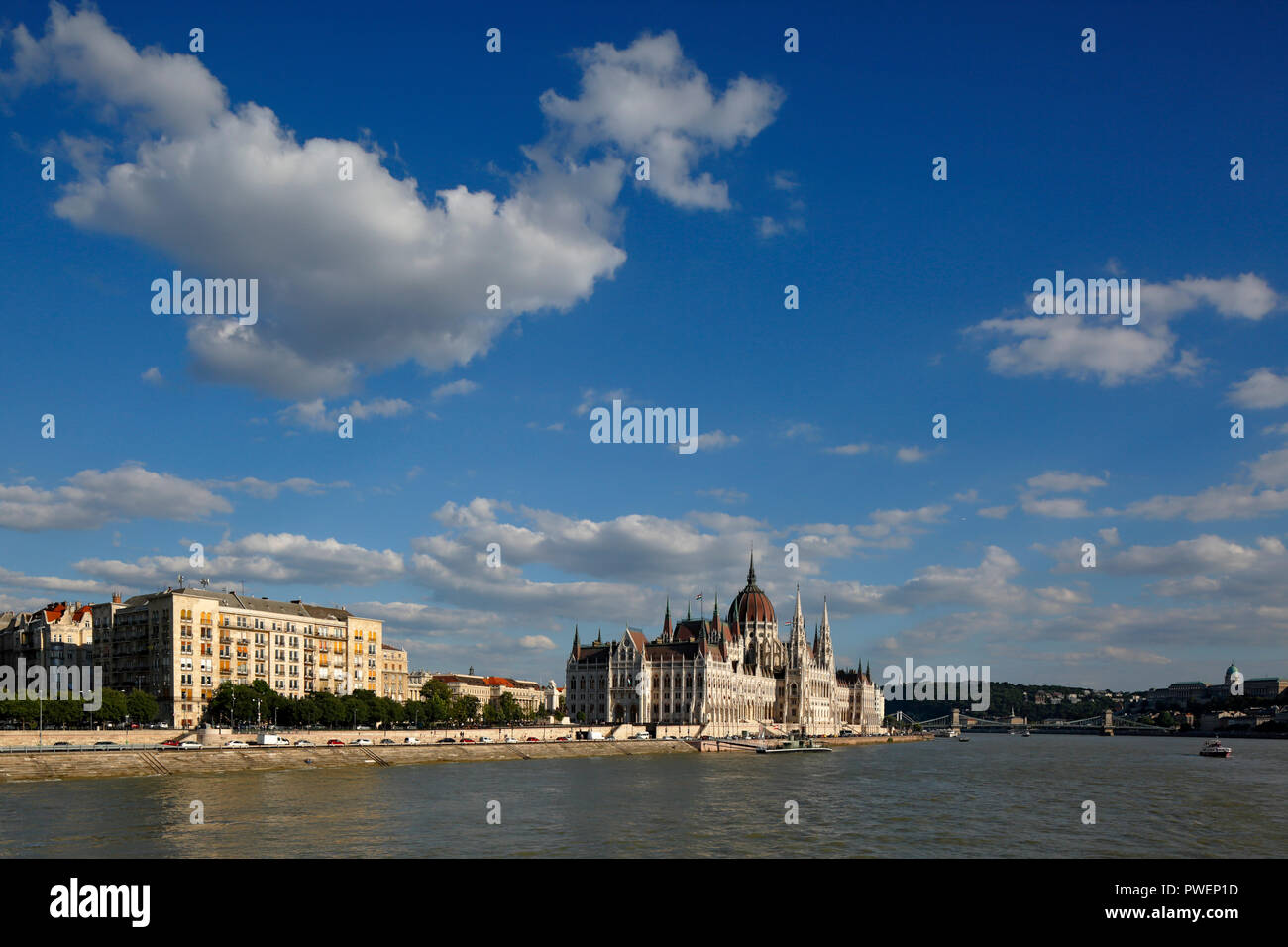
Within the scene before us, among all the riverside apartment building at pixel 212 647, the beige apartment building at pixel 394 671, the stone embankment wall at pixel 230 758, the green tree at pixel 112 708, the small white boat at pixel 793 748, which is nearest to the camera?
the stone embankment wall at pixel 230 758

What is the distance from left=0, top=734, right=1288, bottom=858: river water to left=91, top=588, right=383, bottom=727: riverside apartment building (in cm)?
4046

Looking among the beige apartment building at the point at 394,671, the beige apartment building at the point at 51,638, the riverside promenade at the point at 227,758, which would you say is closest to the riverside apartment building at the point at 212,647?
the beige apartment building at the point at 51,638

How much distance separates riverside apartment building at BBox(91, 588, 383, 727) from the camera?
4427 inches

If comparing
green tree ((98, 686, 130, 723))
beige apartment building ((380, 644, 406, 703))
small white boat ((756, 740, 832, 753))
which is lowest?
small white boat ((756, 740, 832, 753))

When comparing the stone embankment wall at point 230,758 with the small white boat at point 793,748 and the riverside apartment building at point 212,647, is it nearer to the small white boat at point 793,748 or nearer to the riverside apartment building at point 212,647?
the riverside apartment building at point 212,647

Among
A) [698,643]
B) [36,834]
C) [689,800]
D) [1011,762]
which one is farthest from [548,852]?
[698,643]

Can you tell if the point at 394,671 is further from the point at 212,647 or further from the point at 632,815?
the point at 632,815

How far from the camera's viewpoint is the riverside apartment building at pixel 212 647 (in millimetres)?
112438

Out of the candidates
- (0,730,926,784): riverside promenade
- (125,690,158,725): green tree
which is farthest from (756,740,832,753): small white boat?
(125,690,158,725): green tree

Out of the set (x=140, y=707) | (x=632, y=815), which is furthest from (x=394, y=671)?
(x=632, y=815)

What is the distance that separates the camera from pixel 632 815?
49.7 m

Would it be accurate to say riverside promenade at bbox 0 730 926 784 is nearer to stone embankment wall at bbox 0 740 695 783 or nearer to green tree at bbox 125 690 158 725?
stone embankment wall at bbox 0 740 695 783

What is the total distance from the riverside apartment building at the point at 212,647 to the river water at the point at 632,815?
133 feet

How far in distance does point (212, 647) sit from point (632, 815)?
270 ft
